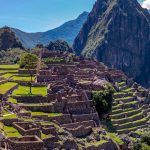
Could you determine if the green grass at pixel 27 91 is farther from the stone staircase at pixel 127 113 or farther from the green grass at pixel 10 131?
the green grass at pixel 10 131

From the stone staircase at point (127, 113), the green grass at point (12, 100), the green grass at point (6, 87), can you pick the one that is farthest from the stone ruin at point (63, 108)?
the stone staircase at point (127, 113)

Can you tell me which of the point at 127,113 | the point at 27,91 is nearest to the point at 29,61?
the point at 27,91

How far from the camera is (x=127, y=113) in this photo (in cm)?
8612

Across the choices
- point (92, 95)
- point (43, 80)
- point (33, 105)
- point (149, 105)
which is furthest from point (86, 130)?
point (149, 105)

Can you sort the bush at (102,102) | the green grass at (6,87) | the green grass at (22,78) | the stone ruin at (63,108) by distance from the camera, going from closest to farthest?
the stone ruin at (63,108), the green grass at (6,87), the bush at (102,102), the green grass at (22,78)

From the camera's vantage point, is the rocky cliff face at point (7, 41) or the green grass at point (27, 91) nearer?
the green grass at point (27, 91)

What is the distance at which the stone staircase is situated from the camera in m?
81.9

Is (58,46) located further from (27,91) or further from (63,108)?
(63,108)

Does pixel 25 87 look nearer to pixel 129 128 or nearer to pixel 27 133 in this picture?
pixel 129 128

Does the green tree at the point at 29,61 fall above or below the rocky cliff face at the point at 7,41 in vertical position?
below

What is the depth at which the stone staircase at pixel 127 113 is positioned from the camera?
81.9 metres

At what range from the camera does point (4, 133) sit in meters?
51.3

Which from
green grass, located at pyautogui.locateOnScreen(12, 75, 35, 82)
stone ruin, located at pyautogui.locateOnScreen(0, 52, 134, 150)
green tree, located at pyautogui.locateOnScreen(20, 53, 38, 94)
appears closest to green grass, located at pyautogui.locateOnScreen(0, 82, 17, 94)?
stone ruin, located at pyautogui.locateOnScreen(0, 52, 134, 150)

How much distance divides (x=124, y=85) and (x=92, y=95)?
96.1ft
